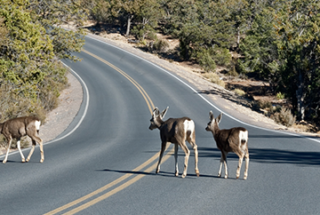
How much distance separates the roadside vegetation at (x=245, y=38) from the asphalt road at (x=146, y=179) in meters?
12.3

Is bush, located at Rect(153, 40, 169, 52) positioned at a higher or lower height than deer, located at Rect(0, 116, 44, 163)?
higher

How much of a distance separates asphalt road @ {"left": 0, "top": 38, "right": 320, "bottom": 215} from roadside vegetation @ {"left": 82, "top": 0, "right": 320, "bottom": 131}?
12.3m

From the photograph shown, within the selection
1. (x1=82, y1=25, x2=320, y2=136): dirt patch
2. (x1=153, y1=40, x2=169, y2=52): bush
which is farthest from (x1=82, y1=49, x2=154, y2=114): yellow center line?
(x1=153, y1=40, x2=169, y2=52): bush

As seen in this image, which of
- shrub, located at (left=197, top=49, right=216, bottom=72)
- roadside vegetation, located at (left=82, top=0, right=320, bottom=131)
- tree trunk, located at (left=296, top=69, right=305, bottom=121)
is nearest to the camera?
tree trunk, located at (left=296, top=69, right=305, bottom=121)

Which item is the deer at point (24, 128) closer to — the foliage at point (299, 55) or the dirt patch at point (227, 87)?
the dirt patch at point (227, 87)

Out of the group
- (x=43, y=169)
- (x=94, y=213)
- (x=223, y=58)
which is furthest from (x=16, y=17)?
(x=223, y=58)

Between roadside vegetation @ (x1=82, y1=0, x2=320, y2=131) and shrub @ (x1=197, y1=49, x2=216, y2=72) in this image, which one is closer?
roadside vegetation @ (x1=82, y1=0, x2=320, y2=131)

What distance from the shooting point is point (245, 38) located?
4522cm

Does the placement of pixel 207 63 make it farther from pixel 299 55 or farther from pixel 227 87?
pixel 299 55

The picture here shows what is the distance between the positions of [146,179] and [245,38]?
38924 millimetres

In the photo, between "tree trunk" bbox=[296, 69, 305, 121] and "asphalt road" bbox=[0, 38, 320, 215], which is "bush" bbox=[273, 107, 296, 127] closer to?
"tree trunk" bbox=[296, 69, 305, 121]

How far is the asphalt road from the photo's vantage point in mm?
7108

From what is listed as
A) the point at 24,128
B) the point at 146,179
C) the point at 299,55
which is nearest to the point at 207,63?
the point at 299,55

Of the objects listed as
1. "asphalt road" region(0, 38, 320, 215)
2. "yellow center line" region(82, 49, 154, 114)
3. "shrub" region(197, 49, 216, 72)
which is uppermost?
"shrub" region(197, 49, 216, 72)
